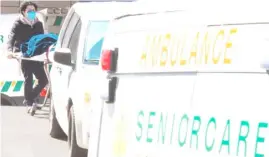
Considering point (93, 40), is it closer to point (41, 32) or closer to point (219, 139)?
point (219, 139)

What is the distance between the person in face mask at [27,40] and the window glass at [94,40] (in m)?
4.69

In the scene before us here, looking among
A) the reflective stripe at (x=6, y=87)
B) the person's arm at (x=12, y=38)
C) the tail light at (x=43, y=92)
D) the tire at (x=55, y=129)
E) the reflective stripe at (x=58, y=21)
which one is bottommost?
the tire at (x=55, y=129)

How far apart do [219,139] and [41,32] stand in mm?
10055

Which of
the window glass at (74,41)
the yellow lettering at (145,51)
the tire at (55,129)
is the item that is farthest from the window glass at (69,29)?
the yellow lettering at (145,51)

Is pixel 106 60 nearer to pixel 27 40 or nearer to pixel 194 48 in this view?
pixel 194 48

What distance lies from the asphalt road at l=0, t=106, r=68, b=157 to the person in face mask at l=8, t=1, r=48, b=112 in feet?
1.19

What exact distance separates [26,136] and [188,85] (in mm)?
6827

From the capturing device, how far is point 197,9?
3377mm

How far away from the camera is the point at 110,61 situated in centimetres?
423

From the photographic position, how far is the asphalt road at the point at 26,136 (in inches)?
339

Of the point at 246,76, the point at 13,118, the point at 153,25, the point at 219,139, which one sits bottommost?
the point at 13,118

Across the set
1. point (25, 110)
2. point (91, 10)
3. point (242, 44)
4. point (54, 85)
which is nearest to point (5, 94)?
point (25, 110)

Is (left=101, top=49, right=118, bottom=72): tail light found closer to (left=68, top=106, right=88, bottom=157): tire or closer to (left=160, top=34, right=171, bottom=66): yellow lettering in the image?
(left=160, top=34, right=171, bottom=66): yellow lettering

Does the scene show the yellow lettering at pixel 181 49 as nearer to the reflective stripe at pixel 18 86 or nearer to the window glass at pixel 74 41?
the window glass at pixel 74 41
